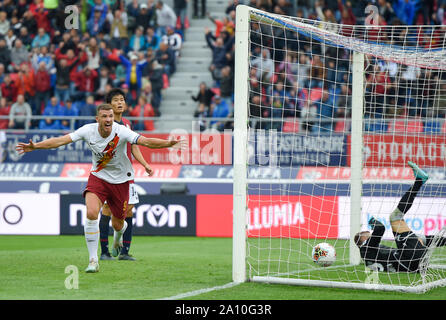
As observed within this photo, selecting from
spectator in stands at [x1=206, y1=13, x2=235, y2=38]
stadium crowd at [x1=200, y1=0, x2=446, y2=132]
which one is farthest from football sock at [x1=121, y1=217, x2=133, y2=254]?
spectator in stands at [x1=206, y1=13, x2=235, y2=38]

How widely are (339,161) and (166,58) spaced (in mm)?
9539

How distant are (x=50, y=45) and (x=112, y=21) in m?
2.01

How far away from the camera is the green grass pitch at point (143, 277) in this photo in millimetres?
7848

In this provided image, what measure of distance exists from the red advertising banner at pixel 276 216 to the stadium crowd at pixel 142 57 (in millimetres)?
3681

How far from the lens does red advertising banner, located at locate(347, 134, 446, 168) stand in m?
16.3

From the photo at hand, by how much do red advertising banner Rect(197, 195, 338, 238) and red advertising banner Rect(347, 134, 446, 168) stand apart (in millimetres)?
1515

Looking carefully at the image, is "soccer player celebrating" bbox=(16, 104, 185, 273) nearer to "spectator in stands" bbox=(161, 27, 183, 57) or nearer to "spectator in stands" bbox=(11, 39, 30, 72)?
"spectator in stands" bbox=(161, 27, 183, 57)

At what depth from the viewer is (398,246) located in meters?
9.51

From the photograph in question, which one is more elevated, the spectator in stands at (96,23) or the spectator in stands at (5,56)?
the spectator in stands at (96,23)

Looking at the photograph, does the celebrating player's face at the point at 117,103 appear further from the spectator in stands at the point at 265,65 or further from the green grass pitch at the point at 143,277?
the spectator in stands at the point at 265,65

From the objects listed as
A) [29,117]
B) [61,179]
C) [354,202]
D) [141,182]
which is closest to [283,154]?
[141,182]

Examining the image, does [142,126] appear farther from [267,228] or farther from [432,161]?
[432,161]

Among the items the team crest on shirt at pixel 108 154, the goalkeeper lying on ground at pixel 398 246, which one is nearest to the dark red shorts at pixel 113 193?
the team crest on shirt at pixel 108 154

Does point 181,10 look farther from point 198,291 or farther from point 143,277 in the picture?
point 198,291
